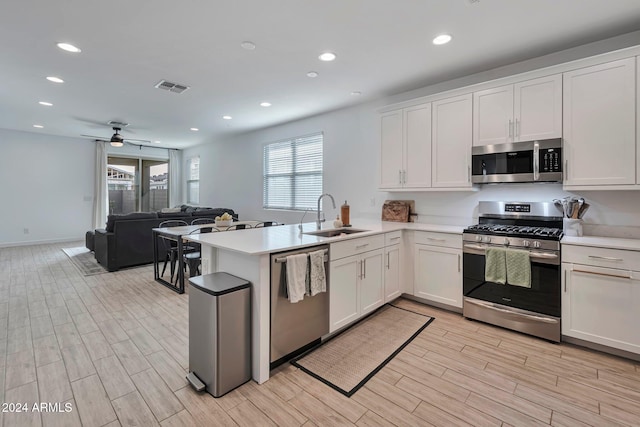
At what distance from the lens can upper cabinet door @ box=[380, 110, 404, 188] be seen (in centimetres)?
386

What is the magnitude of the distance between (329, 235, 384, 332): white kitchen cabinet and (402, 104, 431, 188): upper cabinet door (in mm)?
1032

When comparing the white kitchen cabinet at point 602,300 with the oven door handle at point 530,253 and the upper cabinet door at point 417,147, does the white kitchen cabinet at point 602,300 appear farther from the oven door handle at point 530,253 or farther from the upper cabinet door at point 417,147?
the upper cabinet door at point 417,147

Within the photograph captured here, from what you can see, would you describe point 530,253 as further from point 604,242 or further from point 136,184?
point 136,184

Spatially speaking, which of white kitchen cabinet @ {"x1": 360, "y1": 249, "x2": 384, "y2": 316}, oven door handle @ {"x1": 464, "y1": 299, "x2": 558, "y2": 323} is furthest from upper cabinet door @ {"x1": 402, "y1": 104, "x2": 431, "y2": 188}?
oven door handle @ {"x1": 464, "y1": 299, "x2": 558, "y2": 323}

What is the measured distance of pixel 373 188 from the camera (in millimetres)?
4547

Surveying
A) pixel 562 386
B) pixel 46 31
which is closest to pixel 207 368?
pixel 562 386

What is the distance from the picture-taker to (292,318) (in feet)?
7.49

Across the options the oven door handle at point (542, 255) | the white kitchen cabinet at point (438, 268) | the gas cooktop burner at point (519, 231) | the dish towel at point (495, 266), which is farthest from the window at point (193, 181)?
the oven door handle at point (542, 255)

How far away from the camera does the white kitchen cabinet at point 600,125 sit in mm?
2426

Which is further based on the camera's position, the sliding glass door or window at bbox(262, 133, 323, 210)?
the sliding glass door

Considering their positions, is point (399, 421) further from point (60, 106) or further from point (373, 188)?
point (60, 106)

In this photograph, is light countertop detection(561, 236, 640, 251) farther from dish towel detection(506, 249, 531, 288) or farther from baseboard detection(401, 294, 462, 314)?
baseboard detection(401, 294, 462, 314)

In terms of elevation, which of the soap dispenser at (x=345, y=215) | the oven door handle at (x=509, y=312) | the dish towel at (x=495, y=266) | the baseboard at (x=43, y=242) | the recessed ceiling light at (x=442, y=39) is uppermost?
the recessed ceiling light at (x=442, y=39)

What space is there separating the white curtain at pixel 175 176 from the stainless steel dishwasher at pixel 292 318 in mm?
8584
